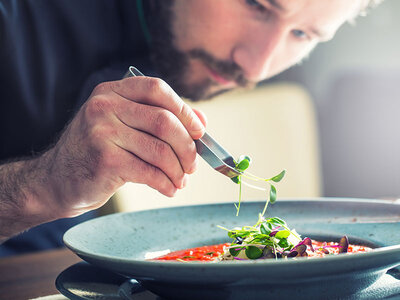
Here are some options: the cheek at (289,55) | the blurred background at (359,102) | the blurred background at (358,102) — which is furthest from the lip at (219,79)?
the blurred background at (359,102)

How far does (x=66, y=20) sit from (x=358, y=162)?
267 cm

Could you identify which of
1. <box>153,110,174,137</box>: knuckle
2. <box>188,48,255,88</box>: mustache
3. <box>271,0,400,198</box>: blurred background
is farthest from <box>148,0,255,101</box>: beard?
<box>271,0,400,198</box>: blurred background

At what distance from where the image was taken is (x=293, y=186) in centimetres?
233

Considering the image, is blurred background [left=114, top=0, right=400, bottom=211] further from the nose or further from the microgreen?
the microgreen

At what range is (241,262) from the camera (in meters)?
0.56

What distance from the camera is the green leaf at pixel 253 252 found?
28.9 inches

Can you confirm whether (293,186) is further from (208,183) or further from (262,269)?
(262,269)

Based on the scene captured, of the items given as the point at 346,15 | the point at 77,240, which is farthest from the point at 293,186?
the point at 77,240

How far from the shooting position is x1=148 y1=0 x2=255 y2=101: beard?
1966 mm

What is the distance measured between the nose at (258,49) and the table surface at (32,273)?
872mm

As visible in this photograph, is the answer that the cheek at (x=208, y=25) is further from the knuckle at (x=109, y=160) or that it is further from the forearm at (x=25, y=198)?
the knuckle at (x=109, y=160)

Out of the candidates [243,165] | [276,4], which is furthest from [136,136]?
[276,4]

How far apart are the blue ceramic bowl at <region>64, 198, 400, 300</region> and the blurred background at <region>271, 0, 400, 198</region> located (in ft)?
9.54

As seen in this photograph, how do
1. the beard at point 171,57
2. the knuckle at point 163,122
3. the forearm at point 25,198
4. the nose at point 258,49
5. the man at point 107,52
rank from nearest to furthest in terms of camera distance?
the knuckle at point 163,122 < the forearm at point 25,198 < the man at point 107,52 < the nose at point 258,49 < the beard at point 171,57
